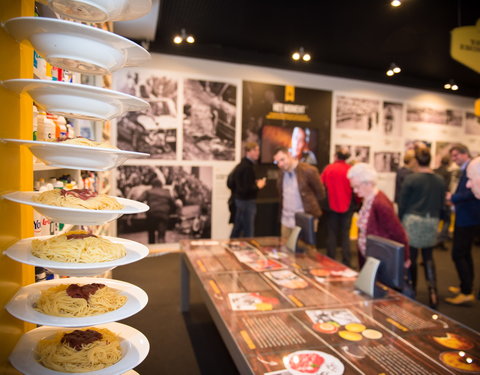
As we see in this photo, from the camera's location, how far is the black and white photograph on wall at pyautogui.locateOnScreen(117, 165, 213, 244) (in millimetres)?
5883

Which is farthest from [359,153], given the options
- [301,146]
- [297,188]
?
[297,188]

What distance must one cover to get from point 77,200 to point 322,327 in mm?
1322

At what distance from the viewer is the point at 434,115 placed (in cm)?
838

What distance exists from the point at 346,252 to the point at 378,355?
3.87m

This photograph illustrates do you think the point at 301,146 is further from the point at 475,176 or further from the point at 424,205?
the point at 475,176

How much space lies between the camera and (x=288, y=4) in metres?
4.38

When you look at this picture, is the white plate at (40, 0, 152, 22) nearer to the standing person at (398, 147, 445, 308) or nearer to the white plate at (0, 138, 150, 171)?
the white plate at (0, 138, 150, 171)

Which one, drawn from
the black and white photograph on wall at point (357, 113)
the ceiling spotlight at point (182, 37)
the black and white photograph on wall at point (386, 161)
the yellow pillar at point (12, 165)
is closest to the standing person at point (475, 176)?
the yellow pillar at point (12, 165)

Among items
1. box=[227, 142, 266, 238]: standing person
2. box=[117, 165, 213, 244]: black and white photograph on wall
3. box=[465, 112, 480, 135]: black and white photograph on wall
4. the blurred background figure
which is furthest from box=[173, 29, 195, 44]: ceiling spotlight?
box=[465, 112, 480, 135]: black and white photograph on wall

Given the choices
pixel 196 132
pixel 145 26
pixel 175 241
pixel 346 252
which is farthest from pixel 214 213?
pixel 145 26

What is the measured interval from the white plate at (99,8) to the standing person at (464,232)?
12.0 ft

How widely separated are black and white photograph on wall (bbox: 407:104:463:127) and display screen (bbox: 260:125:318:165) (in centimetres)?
266

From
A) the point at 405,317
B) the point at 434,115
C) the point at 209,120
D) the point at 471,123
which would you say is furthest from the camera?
the point at 471,123

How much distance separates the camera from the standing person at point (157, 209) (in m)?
6.01
